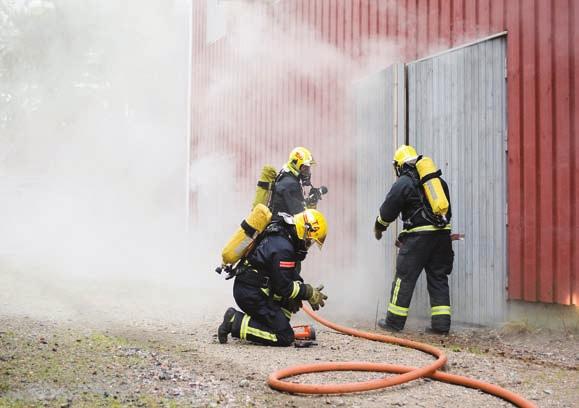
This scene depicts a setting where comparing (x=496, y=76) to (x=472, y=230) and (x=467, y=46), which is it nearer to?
(x=467, y=46)

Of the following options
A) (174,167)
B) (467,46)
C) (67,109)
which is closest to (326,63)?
(467,46)

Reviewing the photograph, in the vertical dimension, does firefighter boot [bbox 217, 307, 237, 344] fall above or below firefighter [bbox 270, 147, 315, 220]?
below

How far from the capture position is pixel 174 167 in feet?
61.7

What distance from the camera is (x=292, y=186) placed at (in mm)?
7254

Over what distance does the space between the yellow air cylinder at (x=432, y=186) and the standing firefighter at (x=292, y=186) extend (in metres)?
1.50

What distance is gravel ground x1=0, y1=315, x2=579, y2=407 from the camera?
368 centimetres

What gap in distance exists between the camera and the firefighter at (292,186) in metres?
7.17

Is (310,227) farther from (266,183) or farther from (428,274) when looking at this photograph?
(266,183)

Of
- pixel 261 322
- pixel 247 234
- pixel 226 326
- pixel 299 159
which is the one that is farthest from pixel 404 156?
pixel 226 326

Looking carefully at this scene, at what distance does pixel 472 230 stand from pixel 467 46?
1967mm

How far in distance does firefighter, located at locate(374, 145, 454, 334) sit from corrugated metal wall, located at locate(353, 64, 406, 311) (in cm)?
115

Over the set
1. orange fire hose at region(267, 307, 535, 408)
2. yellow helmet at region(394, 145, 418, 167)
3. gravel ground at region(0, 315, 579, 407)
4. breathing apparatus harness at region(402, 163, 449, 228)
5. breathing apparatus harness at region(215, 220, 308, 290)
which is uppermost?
yellow helmet at region(394, 145, 418, 167)

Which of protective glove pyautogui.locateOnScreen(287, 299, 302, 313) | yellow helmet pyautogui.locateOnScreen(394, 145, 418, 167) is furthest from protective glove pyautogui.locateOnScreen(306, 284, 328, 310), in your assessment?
yellow helmet pyautogui.locateOnScreen(394, 145, 418, 167)

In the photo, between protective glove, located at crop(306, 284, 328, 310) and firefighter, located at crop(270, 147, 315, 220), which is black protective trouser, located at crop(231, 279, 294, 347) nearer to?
protective glove, located at crop(306, 284, 328, 310)
